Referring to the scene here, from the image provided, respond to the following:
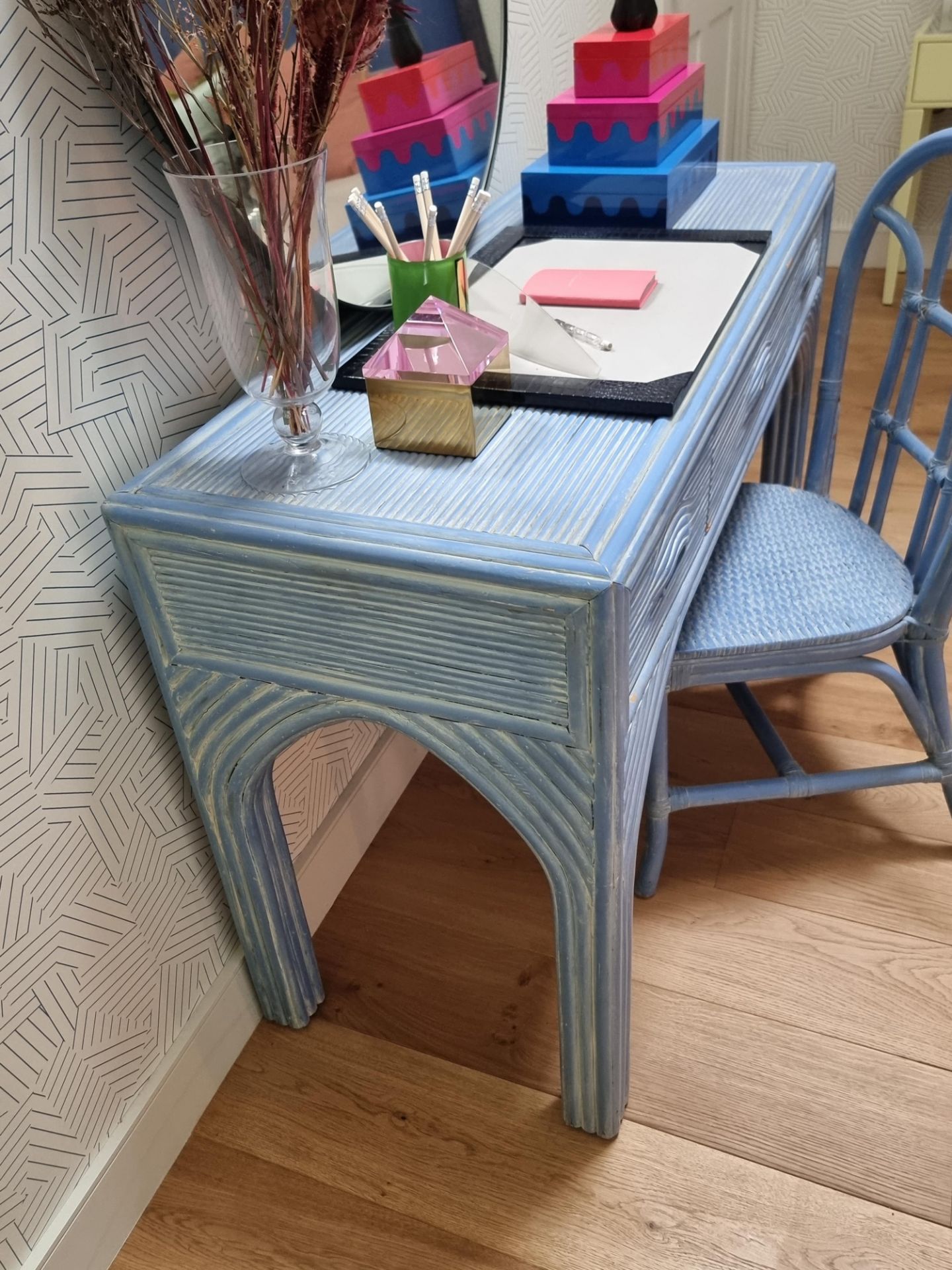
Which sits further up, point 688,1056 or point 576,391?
point 576,391

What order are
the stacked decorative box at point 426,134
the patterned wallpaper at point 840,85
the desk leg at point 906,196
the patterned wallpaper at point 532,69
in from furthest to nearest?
the patterned wallpaper at point 840,85 < the desk leg at point 906,196 < the patterned wallpaper at point 532,69 < the stacked decorative box at point 426,134

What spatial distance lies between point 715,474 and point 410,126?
1.82 ft

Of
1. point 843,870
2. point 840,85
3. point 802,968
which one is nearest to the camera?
point 802,968

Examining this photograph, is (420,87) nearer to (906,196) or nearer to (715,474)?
(715,474)

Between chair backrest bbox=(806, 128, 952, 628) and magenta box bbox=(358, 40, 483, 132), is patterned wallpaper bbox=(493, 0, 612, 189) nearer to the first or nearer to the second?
magenta box bbox=(358, 40, 483, 132)

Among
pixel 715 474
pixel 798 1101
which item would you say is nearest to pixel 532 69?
pixel 715 474

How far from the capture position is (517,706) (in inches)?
33.6

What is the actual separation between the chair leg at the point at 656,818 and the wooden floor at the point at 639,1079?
0.04 metres

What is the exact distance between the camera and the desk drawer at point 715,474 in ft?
2.88

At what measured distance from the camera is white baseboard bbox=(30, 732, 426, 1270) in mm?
1039

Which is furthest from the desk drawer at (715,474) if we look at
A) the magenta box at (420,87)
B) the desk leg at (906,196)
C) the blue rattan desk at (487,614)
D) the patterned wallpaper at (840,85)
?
the patterned wallpaper at (840,85)

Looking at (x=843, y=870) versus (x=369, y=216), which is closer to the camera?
(x=369, y=216)

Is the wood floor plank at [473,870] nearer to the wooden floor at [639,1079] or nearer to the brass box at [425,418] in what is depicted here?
the wooden floor at [639,1079]

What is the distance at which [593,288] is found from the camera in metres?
1.18
